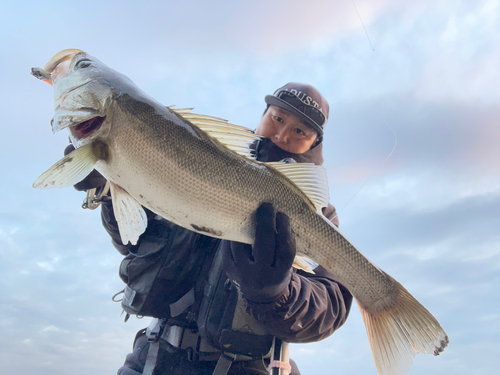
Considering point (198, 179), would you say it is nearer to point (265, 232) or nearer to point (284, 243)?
point (265, 232)

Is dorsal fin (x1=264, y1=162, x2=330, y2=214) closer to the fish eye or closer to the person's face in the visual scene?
the person's face

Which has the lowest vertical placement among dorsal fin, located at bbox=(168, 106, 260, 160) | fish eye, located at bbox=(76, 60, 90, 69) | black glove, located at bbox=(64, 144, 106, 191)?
dorsal fin, located at bbox=(168, 106, 260, 160)

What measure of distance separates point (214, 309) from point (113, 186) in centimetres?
150

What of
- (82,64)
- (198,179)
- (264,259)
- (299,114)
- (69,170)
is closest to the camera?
(69,170)

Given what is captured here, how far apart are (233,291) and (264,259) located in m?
0.84

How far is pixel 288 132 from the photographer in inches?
151

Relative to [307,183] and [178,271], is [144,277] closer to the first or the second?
[178,271]

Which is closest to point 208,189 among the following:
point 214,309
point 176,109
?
point 176,109

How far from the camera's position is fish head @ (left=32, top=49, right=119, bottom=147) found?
2.13 m

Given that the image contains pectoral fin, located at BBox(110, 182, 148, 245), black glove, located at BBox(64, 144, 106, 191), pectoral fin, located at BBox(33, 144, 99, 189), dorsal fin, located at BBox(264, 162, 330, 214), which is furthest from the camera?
black glove, located at BBox(64, 144, 106, 191)

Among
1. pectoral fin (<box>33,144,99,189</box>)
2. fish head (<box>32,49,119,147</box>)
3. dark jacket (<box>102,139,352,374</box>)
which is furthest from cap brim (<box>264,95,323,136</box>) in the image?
pectoral fin (<box>33,144,99,189</box>)

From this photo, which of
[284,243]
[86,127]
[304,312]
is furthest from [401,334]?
[86,127]

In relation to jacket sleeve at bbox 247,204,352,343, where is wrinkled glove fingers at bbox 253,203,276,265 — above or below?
above

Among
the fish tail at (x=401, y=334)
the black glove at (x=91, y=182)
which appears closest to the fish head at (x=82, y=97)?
the black glove at (x=91, y=182)
